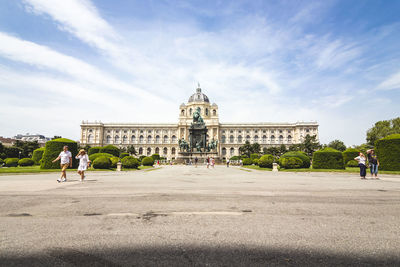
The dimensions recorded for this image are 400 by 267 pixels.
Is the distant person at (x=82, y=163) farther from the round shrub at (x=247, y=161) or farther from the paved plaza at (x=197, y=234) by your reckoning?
the round shrub at (x=247, y=161)

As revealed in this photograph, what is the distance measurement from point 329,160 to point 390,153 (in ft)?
15.3

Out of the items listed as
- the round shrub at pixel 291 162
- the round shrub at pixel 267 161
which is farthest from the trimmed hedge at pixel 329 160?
the round shrub at pixel 267 161

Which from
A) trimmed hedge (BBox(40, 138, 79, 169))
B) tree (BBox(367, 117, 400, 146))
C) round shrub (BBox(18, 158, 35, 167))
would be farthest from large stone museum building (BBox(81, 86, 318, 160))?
trimmed hedge (BBox(40, 138, 79, 169))

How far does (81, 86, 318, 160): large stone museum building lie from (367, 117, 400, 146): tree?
36.6 metres

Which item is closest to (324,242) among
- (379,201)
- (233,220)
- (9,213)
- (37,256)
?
(233,220)

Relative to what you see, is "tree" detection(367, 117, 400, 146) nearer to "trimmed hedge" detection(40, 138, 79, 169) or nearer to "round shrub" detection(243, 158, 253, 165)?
"round shrub" detection(243, 158, 253, 165)

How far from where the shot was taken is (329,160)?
22609mm

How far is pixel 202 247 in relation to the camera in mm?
2830

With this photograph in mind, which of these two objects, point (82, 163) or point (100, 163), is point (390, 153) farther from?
point (100, 163)

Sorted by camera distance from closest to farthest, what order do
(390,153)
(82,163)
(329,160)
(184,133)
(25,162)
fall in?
(82,163) < (390,153) < (329,160) < (25,162) < (184,133)

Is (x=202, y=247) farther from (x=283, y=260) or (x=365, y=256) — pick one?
(x=365, y=256)

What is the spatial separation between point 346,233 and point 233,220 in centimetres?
166

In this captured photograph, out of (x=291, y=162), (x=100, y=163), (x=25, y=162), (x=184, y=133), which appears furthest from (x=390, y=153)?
(x=184, y=133)

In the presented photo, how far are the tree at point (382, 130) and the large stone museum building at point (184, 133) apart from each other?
3657cm
